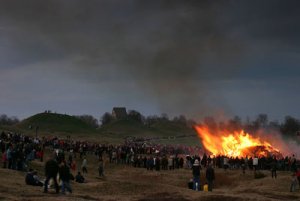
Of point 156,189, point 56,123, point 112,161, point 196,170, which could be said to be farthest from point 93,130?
point 196,170

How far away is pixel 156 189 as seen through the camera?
29953mm

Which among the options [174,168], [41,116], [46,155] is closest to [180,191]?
[174,168]

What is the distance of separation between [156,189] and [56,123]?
11356cm

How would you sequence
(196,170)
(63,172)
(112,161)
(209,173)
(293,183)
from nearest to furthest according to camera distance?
1. (63,172)
2. (196,170)
3. (209,173)
4. (293,183)
5. (112,161)

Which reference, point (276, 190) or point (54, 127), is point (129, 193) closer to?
point (276, 190)

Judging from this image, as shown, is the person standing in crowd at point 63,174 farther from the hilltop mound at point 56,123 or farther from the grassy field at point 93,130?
the hilltop mound at point 56,123

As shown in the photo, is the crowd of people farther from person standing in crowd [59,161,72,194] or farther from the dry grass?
the dry grass

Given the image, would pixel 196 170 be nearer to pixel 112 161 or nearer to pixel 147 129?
pixel 112 161

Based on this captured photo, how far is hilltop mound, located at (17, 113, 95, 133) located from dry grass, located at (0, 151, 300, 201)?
8747 centimetres

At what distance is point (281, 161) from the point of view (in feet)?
158

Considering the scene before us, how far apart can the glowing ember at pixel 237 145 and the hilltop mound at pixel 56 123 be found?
219 feet

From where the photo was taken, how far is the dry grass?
24875 millimetres

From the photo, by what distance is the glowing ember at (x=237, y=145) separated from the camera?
6140 centimetres

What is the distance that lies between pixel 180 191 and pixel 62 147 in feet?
111
